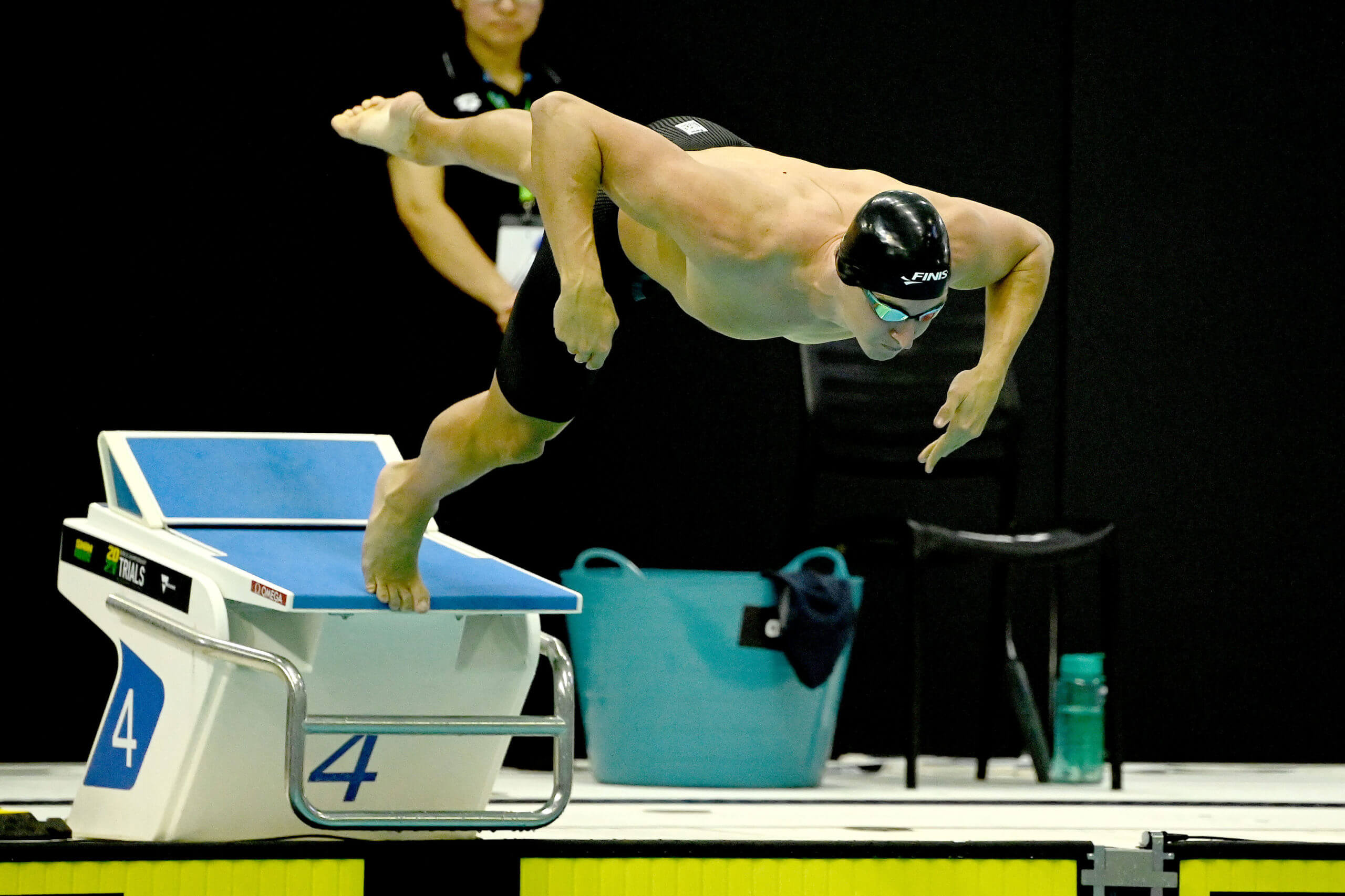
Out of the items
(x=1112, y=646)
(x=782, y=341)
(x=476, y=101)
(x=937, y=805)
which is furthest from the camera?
(x=782, y=341)

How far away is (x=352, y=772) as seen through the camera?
10.9ft

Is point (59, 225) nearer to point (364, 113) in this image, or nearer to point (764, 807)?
point (364, 113)

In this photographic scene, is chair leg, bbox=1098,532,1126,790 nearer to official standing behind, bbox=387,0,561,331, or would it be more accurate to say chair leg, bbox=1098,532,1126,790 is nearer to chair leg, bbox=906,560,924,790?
chair leg, bbox=906,560,924,790

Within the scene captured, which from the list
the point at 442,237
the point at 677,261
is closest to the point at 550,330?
the point at 677,261

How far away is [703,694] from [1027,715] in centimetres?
99

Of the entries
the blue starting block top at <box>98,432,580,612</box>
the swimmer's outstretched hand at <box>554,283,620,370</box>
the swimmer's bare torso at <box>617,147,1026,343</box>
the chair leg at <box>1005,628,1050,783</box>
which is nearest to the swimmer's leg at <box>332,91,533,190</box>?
the swimmer's bare torso at <box>617,147,1026,343</box>

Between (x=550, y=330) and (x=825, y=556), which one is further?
(x=825, y=556)

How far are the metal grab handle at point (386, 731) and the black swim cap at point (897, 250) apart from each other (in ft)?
3.18

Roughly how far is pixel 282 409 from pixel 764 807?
2060 mm

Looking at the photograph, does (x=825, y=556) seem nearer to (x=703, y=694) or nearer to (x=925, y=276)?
(x=703, y=694)

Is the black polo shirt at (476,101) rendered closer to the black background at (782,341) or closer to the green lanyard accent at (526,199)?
the green lanyard accent at (526,199)

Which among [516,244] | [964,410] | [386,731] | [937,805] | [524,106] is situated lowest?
[937,805]

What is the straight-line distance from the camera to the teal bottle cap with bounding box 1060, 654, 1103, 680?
4988 mm

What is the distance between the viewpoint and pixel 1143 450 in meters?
5.59
